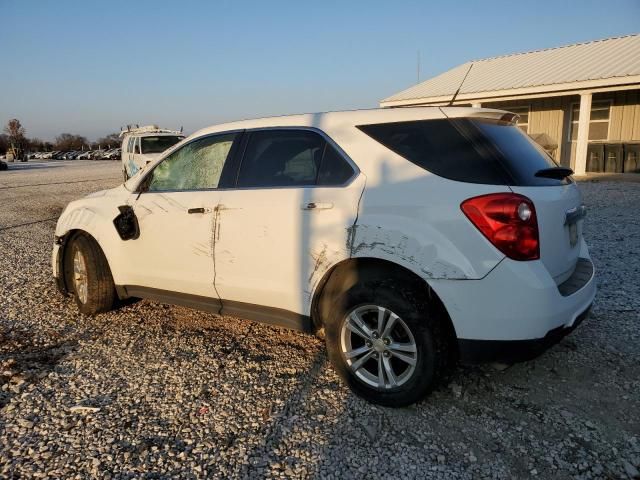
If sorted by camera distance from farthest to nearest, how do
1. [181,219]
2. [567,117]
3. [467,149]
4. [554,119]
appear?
1. [554,119]
2. [567,117]
3. [181,219]
4. [467,149]

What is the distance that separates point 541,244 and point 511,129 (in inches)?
35.2

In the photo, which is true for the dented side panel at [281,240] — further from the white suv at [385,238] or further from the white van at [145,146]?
the white van at [145,146]

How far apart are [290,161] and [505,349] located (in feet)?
6.01

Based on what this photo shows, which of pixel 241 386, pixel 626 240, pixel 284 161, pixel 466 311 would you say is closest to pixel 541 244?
pixel 466 311

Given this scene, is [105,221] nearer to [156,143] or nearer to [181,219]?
[181,219]

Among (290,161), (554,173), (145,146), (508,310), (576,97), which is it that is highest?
(576,97)

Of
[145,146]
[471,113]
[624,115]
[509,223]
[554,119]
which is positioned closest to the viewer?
[509,223]

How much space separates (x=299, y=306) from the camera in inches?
127

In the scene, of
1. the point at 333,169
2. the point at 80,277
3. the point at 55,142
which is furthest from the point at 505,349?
the point at 55,142

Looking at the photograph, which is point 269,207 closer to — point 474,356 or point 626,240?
point 474,356

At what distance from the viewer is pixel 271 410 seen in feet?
9.69

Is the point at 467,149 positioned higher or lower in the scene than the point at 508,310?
higher

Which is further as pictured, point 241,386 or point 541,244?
point 241,386

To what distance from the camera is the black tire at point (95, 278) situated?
430 cm
